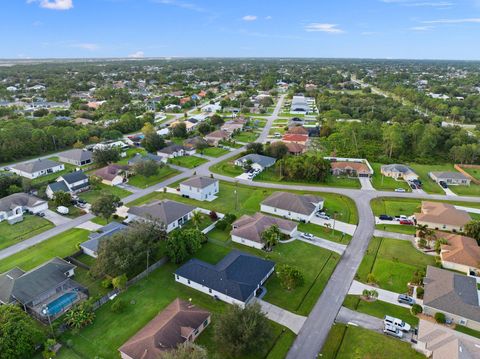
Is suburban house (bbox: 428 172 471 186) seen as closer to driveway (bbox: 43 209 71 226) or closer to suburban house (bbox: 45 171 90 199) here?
driveway (bbox: 43 209 71 226)

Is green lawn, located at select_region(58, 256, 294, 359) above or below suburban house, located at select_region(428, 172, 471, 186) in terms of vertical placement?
below


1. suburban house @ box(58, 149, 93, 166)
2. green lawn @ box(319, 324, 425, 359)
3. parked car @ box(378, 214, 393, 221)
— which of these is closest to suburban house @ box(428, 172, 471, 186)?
parked car @ box(378, 214, 393, 221)

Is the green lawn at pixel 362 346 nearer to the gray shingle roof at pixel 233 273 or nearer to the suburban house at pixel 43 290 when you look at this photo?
the gray shingle roof at pixel 233 273

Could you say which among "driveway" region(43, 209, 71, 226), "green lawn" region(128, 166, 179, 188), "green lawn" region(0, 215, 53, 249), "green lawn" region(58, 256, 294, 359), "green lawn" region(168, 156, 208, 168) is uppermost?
"green lawn" region(168, 156, 208, 168)

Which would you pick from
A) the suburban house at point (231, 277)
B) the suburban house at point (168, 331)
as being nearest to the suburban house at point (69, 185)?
the suburban house at point (231, 277)

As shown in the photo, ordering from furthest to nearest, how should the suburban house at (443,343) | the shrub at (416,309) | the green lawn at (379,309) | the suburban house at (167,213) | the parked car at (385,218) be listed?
the parked car at (385,218) → the suburban house at (167,213) → the shrub at (416,309) → the green lawn at (379,309) → the suburban house at (443,343)

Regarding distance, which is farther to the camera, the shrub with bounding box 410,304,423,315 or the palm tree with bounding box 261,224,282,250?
the palm tree with bounding box 261,224,282,250
